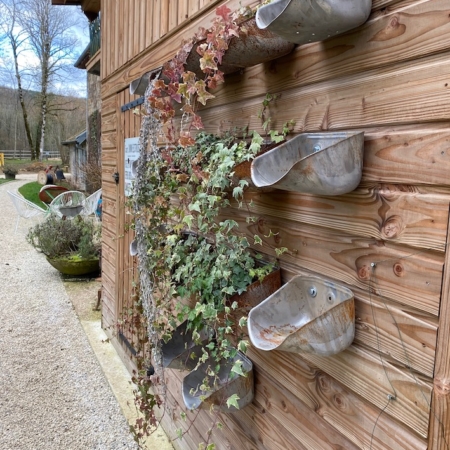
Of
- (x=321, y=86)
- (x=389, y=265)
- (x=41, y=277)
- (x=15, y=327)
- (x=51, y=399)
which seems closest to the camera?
(x=389, y=265)

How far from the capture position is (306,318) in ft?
3.92

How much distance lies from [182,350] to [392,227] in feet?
3.86

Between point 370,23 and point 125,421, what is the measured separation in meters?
2.59

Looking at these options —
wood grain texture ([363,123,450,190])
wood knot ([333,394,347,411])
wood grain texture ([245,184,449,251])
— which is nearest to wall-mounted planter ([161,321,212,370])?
wood knot ([333,394,347,411])

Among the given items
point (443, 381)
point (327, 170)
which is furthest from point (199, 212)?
point (443, 381)

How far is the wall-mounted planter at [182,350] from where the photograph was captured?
172 centimetres

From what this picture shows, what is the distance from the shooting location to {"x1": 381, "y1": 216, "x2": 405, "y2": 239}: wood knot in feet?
3.10

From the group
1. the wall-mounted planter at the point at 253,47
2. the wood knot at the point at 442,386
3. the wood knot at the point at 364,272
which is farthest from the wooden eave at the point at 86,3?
the wood knot at the point at 442,386

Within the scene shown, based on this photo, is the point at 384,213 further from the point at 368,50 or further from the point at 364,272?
the point at 368,50

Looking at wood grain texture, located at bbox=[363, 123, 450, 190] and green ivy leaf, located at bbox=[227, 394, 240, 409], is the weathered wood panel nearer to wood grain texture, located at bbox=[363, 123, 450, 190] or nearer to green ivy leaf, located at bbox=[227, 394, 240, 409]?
wood grain texture, located at bbox=[363, 123, 450, 190]

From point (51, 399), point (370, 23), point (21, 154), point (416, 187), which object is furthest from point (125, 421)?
point (21, 154)

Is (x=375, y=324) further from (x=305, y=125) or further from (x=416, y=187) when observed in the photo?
(x=305, y=125)

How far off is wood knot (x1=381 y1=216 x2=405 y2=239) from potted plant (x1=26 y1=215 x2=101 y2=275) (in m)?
5.03

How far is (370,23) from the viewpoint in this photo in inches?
39.0
